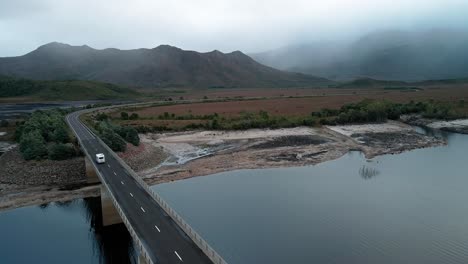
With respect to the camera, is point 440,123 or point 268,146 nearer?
point 268,146

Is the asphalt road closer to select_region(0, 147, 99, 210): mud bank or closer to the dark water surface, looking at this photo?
the dark water surface

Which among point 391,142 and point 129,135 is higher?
point 129,135

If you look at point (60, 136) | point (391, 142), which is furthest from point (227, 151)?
point (391, 142)

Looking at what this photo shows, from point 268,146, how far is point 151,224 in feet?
168

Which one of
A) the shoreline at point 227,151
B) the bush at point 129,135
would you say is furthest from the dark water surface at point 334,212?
the bush at point 129,135

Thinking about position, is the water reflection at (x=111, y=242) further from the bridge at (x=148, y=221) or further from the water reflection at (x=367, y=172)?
the water reflection at (x=367, y=172)

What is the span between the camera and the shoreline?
173ft

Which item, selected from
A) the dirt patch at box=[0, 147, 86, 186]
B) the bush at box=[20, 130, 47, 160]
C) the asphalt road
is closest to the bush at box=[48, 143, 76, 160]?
the dirt patch at box=[0, 147, 86, 186]

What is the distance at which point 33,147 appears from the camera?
62719 mm

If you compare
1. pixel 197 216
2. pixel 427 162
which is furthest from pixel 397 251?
pixel 427 162

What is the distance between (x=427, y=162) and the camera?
6531cm

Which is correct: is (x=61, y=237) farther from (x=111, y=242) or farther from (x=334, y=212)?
(x=334, y=212)

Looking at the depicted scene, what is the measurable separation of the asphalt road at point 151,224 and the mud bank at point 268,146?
15.1 m

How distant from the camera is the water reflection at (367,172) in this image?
57250mm
